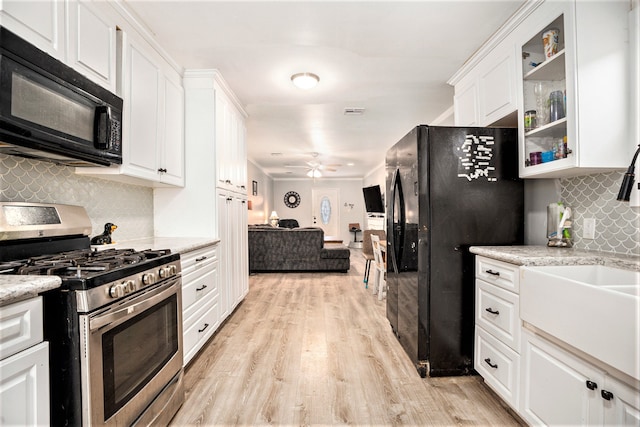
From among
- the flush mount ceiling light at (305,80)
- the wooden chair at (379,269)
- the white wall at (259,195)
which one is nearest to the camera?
the flush mount ceiling light at (305,80)

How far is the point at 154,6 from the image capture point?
2002 millimetres

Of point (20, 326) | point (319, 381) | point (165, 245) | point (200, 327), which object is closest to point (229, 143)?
point (165, 245)

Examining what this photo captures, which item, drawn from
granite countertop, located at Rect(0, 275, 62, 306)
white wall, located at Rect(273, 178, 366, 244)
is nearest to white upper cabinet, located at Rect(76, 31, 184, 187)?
granite countertop, located at Rect(0, 275, 62, 306)

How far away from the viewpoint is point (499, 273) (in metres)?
1.80

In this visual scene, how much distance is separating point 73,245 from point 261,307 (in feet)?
7.24

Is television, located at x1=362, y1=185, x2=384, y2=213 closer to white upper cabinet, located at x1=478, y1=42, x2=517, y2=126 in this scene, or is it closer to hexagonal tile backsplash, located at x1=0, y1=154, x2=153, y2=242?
white upper cabinet, located at x1=478, y1=42, x2=517, y2=126

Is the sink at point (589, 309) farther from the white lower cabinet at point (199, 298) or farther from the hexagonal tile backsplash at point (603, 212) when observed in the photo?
Result: the white lower cabinet at point (199, 298)

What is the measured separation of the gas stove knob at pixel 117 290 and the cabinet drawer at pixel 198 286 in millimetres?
841

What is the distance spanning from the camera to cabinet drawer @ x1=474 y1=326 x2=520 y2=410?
1.65 meters

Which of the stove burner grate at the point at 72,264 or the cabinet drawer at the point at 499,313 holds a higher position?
the stove burner grate at the point at 72,264

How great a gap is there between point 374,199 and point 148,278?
296 inches

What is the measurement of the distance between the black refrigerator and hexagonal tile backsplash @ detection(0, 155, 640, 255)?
0.33 metres

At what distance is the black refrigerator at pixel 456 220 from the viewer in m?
2.13

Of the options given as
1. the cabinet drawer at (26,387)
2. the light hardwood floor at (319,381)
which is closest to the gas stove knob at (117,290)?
the cabinet drawer at (26,387)
